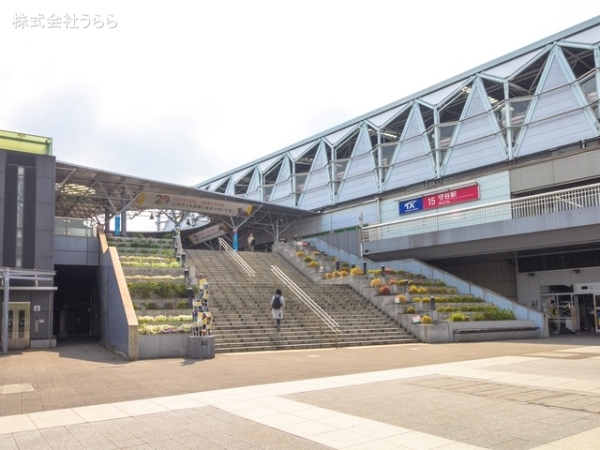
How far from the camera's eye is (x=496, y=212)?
26328 millimetres

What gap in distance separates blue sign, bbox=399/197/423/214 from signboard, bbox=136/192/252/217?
441 inches

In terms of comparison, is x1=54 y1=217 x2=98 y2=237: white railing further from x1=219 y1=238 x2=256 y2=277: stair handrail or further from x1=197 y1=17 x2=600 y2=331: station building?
x1=197 y1=17 x2=600 y2=331: station building

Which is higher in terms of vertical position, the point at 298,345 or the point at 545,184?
the point at 545,184

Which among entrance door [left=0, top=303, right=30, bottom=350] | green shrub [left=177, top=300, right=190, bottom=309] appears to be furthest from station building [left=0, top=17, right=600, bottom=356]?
green shrub [left=177, top=300, right=190, bottom=309]

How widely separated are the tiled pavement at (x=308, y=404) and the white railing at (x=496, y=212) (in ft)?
32.6

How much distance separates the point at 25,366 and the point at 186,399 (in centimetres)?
794

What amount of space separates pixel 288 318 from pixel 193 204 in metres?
18.3

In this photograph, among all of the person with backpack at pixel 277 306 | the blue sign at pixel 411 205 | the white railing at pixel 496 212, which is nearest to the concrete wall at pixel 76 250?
the person with backpack at pixel 277 306

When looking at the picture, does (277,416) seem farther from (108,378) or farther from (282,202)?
(282,202)

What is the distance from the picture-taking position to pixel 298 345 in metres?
18.5

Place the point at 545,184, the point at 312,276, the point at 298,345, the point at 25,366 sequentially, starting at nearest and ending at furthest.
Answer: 1. the point at 25,366
2. the point at 298,345
3. the point at 545,184
4. the point at 312,276

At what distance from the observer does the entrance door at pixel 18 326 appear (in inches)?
792

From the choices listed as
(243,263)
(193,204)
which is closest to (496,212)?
(243,263)

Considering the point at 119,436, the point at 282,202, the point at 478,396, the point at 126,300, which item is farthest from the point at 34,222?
the point at 282,202
